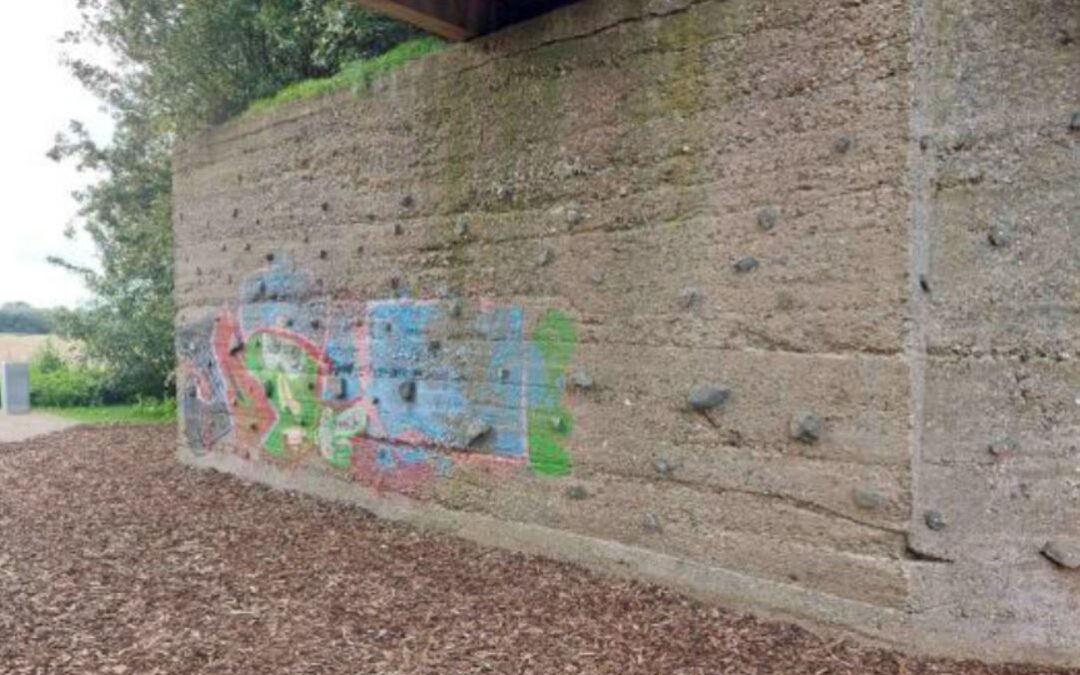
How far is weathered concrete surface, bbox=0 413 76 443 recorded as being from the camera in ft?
40.8

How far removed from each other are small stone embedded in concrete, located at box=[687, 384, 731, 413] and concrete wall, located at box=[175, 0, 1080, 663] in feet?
0.06

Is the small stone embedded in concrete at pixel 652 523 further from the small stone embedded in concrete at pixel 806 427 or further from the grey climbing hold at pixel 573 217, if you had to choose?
the grey climbing hold at pixel 573 217

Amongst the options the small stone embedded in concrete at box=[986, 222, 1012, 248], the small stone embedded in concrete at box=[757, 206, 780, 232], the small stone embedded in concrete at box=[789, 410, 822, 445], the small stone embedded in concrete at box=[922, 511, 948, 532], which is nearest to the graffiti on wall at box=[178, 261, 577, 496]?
the small stone embedded in concrete at box=[757, 206, 780, 232]

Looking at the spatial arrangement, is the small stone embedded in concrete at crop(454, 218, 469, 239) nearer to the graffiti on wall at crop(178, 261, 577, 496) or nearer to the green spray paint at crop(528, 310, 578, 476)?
the graffiti on wall at crop(178, 261, 577, 496)

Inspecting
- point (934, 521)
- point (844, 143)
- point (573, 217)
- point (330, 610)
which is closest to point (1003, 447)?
point (934, 521)

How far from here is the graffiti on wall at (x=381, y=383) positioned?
5.43m

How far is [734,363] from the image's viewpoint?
4453 mm

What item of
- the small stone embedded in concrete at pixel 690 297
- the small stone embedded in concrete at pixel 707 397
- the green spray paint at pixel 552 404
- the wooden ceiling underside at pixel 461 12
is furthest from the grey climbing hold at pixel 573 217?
the wooden ceiling underside at pixel 461 12

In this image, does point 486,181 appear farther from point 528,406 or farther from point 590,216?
point 528,406

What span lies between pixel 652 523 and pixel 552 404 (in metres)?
0.95

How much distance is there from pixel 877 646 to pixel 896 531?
0.54m

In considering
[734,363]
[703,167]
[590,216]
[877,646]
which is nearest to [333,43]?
[590,216]

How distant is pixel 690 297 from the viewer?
182 inches

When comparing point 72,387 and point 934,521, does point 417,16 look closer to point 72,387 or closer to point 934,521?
point 934,521
